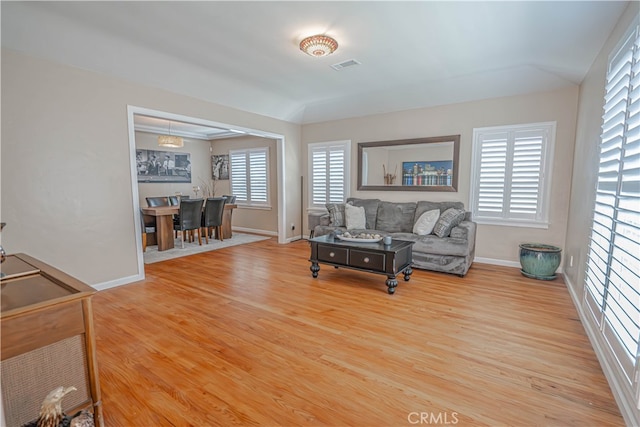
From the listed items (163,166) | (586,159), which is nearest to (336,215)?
(586,159)

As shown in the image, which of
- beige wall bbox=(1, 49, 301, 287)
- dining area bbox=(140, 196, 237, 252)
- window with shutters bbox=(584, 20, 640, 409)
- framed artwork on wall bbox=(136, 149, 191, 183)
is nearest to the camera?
window with shutters bbox=(584, 20, 640, 409)

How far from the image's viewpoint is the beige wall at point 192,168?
23.4 feet

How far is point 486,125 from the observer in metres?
4.55

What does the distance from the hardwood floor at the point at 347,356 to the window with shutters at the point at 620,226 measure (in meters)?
0.30

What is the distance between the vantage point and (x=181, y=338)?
8.06ft

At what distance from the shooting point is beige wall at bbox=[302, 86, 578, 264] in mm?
4047

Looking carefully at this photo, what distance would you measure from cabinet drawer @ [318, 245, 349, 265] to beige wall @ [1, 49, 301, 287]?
7.92 feet

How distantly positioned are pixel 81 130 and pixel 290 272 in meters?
2.97

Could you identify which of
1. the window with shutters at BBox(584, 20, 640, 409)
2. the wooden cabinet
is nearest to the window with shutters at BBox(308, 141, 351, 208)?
the window with shutters at BBox(584, 20, 640, 409)

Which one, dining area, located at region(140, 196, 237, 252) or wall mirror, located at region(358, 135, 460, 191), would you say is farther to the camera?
dining area, located at region(140, 196, 237, 252)

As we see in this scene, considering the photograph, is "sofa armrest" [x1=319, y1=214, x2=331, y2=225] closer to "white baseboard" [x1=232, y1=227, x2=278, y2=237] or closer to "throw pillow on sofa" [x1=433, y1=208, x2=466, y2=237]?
"throw pillow on sofa" [x1=433, y1=208, x2=466, y2=237]

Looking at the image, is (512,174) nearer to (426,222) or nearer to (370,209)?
(426,222)

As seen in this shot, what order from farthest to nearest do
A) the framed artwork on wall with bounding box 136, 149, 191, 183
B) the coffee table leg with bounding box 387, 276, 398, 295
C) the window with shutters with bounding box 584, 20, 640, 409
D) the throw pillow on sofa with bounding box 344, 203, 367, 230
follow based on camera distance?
the framed artwork on wall with bounding box 136, 149, 191, 183 < the throw pillow on sofa with bounding box 344, 203, 367, 230 < the coffee table leg with bounding box 387, 276, 398, 295 < the window with shutters with bounding box 584, 20, 640, 409

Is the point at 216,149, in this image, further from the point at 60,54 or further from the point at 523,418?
the point at 523,418
